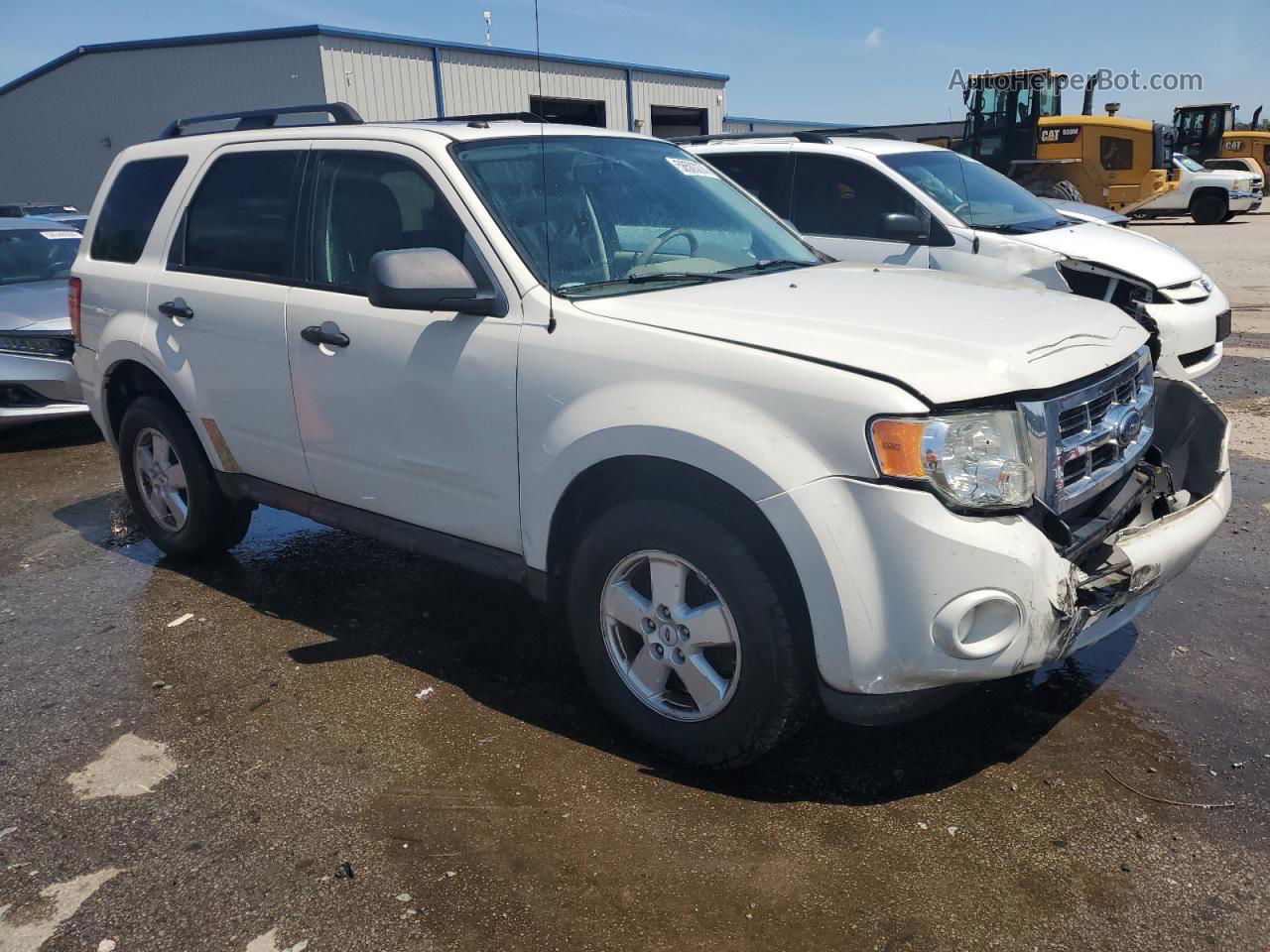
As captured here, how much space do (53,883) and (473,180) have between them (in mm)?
2440

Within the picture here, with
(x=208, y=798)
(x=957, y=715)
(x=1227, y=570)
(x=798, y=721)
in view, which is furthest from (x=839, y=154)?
(x=208, y=798)

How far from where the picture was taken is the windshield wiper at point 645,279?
3340mm

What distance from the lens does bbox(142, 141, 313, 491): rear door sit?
4090 millimetres

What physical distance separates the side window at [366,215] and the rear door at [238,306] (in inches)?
6.4

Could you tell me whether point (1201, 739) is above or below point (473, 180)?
below

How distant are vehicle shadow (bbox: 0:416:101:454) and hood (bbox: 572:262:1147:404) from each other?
6.39 meters

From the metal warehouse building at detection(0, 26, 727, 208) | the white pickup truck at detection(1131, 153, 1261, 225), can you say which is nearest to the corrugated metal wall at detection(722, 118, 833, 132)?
the metal warehouse building at detection(0, 26, 727, 208)

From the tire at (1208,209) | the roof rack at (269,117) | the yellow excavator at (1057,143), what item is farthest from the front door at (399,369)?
the tire at (1208,209)

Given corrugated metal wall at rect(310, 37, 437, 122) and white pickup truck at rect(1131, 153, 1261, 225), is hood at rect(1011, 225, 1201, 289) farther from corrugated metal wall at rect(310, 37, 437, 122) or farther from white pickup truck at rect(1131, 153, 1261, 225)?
white pickup truck at rect(1131, 153, 1261, 225)

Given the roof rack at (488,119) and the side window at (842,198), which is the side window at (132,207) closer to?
the roof rack at (488,119)

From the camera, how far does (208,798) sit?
3154 mm

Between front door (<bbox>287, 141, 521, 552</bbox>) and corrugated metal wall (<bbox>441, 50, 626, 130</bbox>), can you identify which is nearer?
front door (<bbox>287, 141, 521, 552</bbox>)

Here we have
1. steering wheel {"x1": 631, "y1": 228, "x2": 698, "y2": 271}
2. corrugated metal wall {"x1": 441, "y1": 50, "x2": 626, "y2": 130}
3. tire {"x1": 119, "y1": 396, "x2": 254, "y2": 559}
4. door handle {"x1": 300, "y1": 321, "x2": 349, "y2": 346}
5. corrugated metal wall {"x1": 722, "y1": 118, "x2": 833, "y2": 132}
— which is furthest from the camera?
corrugated metal wall {"x1": 722, "y1": 118, "x2": 833, "y2": 132}

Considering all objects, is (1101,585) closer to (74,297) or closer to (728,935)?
(728,935)
